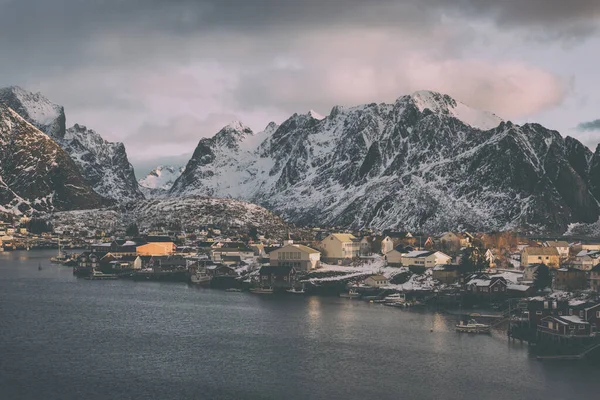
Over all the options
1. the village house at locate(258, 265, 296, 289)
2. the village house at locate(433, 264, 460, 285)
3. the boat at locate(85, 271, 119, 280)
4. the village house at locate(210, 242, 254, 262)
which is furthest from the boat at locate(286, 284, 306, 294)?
the boat at locate(85, 271, 119, 280)

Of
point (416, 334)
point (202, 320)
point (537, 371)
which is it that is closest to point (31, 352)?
point (202, 320)

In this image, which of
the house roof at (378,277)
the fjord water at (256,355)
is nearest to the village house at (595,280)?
the fjord water at (256,355)

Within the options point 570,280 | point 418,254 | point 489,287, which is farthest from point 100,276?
point 570,280

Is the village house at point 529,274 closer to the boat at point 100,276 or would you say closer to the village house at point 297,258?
the village house at point 297,258

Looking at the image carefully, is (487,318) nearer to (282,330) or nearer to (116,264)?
(282,330)

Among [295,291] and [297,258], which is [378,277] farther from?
[297,258]

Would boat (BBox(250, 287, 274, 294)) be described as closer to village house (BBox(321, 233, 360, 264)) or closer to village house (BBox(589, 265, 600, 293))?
village house (BBox(321, 233, 360, 264))
